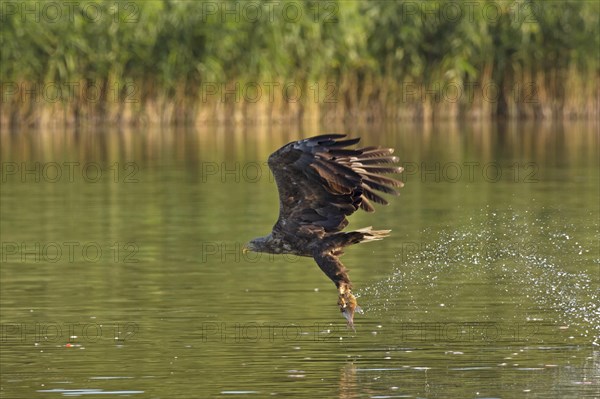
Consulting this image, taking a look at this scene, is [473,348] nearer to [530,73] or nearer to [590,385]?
[590,385]

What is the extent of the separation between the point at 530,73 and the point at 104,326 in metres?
31.1

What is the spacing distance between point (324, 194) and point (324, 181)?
0.19 m

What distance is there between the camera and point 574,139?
3644cm

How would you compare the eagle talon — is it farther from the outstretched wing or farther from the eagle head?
the eagle head

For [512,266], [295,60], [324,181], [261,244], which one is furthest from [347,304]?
[295,60]

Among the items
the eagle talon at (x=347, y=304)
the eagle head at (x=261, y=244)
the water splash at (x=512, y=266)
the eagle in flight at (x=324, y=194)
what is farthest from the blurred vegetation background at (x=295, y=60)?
the eagle talon at (x=347, y=304)

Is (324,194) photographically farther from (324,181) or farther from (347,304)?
(347,304)

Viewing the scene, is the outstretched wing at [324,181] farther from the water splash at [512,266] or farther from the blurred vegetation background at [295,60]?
the blurred vegetation background at [295,60]

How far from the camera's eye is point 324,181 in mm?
12375

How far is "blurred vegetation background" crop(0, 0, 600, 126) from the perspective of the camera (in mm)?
41062

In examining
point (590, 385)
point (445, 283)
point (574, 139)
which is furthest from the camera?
point (574, 139)

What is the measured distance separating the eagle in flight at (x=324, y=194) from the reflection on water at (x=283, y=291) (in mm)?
730

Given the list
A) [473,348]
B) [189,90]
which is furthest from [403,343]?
[189,90]

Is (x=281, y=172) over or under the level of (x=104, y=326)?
over
